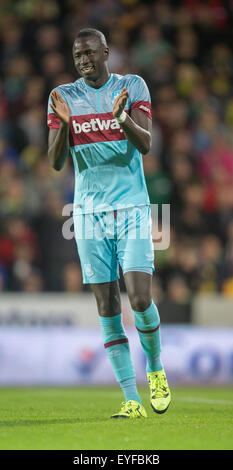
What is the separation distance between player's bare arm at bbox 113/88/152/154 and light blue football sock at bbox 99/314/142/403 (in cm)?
123

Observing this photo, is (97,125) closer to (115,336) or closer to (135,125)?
(135,125)

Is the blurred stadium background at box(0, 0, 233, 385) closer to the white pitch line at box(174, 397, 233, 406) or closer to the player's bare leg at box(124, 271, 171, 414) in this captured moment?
the white pitch line at box(174, 397, 233, 406)

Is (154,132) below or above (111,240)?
above

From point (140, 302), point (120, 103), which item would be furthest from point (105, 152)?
point (140, 302)

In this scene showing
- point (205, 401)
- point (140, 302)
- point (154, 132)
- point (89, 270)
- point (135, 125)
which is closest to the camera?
point (135, 125)

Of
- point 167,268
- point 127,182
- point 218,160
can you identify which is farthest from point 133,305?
point 218,160

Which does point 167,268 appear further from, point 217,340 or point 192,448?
point 192,448

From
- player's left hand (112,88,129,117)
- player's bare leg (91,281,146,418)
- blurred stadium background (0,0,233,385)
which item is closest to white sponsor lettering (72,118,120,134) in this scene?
player's left hand (112,88,129,117)

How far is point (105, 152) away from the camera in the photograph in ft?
19.9

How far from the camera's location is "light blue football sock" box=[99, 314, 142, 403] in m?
6.08

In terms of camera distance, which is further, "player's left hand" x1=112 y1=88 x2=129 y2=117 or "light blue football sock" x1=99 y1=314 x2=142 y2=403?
"light blue football sock" x1=99 y1=314 x2=142 y2=403

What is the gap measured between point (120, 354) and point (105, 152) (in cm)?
142

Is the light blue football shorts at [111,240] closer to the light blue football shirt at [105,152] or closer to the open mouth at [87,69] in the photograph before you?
the light blue football shirt at [105,152]

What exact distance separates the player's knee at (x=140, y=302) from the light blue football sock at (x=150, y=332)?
1.5 inches
